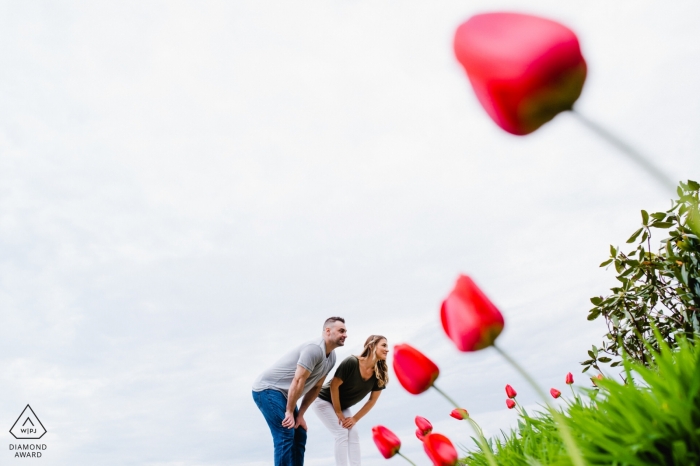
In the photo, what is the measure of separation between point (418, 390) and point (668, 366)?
2.22 feet

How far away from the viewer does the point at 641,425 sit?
4.40 ft

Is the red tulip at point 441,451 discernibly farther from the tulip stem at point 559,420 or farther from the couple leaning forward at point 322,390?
the couple leaning forward at point 322,390

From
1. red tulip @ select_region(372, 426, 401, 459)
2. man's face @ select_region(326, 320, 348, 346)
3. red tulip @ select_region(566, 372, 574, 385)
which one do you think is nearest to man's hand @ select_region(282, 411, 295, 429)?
man's face @ select_region(326, 320, 348, 346)

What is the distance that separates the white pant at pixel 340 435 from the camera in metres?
5.41

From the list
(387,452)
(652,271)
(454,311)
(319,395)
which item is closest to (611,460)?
(454,311)

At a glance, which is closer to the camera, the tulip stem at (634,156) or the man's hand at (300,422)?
the tulip stem at (634,156)

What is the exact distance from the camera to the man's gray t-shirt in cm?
515

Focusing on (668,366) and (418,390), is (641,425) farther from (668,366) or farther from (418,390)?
(418,390)

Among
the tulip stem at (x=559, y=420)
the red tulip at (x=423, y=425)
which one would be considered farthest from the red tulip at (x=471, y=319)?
the red tulip at (x=423, y=425)

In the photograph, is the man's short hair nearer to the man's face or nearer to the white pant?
the man's face

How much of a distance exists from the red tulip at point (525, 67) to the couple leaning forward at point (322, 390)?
4181 mm

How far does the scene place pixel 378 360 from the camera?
5.57m

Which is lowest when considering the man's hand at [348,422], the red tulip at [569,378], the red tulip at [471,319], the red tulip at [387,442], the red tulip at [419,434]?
the red tulip at [471,319]

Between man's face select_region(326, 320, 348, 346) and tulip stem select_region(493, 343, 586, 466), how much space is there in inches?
158
